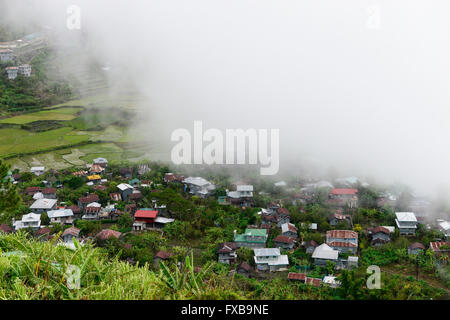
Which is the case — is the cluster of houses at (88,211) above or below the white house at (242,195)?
below

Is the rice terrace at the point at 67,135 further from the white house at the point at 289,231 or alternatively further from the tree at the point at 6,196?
the tree at the point at 6,196

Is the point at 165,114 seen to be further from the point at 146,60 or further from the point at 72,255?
the point at 72,255

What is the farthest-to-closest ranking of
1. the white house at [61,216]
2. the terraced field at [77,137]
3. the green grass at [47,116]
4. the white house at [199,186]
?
the green grass at [47,116] → the terraced field at [77,137] → the white house at [199,186] → the white house at [61,216]

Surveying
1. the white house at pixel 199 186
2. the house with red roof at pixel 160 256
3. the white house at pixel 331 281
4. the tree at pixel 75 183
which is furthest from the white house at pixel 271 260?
the tree at pixel 75 183

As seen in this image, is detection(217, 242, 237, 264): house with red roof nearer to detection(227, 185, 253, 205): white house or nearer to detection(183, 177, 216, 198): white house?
detection(227, 185, 253, 205): white house

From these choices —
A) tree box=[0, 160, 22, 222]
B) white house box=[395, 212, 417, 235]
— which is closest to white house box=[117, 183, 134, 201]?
tree box=[0, 160, 22, 222]

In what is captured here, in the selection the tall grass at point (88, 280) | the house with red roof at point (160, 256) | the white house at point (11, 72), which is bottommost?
the house with red roof at point (160, 256)
